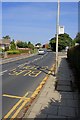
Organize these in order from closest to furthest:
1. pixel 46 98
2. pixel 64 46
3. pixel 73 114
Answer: pixel 73 114 < pixel 46 98 < pixel 64 46

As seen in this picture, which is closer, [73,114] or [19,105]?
[73,114]

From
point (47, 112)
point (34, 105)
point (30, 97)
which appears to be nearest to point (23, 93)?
point (30, 97)

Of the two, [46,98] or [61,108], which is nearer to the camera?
[61,108]

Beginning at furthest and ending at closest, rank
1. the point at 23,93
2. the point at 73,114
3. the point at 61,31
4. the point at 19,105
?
the point at 61,31, the point at 23,93, the point at 19,105, the point at 73,114

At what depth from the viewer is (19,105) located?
925cm

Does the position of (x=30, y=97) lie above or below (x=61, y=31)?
below

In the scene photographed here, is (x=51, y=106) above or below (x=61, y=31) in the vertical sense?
below

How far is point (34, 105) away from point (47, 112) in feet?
3.37

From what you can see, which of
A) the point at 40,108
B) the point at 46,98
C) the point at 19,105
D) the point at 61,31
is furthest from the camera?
the point at 61,31

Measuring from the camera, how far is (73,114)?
7.93m

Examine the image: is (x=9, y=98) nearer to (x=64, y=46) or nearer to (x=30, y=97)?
(x=30, y=97)

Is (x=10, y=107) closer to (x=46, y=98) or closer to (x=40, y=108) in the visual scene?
(x=40, y=108)

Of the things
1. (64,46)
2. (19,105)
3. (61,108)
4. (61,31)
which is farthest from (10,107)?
(64,46)

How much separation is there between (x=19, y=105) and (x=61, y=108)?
61.2 inches
